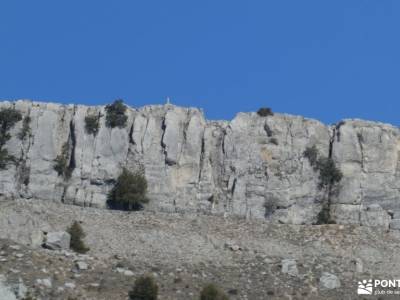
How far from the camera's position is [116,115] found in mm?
98312

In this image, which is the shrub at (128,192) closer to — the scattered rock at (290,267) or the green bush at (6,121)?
the green bush at (6,121)

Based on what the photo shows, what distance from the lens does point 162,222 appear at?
302 feet

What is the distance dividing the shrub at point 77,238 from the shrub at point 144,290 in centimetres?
598

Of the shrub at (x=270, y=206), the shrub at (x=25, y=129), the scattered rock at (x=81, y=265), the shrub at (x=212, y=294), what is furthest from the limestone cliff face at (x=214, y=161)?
the shrub at (x=212, y=294)

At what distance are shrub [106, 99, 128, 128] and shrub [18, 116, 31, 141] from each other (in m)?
4.20

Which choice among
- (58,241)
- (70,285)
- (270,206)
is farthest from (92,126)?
(70,285)

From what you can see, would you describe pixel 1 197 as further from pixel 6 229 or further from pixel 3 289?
pixel 3 289

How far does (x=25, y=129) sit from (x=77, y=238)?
10.5m

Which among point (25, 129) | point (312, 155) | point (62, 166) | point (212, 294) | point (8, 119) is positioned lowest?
point (212, 294)

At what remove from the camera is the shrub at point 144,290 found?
267ft

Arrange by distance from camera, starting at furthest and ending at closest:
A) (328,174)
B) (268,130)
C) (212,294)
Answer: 1. (268,130)
2. (328,174)
3. (212,294)

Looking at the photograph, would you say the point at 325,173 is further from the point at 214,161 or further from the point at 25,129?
the point at 25,129

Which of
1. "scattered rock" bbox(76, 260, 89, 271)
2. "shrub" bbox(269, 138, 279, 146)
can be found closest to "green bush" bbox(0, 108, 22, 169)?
"scattered rock" bbox(76, 260, 89, 271)

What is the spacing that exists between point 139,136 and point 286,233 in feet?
33.8
